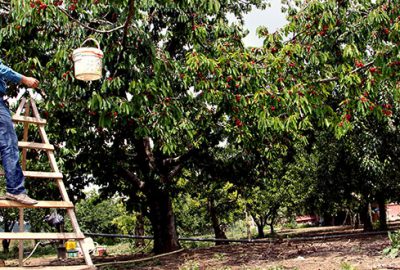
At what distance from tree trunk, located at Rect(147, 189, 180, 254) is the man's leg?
8.06 metres

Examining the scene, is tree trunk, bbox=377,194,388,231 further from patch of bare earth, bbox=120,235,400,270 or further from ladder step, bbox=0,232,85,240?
ladder step, bbox=0,232,85,240

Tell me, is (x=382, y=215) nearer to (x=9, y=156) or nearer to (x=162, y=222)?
(x=162, y=222)

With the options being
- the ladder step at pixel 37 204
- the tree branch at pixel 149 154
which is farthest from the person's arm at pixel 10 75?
the tree branch at pixel 149 154

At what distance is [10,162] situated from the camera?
388cm

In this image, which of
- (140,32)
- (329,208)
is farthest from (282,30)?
(329,208)

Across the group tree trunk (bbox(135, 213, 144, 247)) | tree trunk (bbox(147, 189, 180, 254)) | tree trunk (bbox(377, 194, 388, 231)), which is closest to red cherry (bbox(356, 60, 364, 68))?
tree trunk (bbox(147, 189, 180, 254))

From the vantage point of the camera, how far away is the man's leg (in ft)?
12.6

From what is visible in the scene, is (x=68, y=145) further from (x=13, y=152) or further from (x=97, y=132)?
(x=13, y=152)

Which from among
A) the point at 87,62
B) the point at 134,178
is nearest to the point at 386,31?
the point at 87,62

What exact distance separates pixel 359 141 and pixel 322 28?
7.79 metres

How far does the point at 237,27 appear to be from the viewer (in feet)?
34.0

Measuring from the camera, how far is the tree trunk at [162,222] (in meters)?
11.8

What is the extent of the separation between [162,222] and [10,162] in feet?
27.6

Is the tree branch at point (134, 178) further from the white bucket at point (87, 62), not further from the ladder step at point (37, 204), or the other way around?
the ladder step at point (37, 204)
